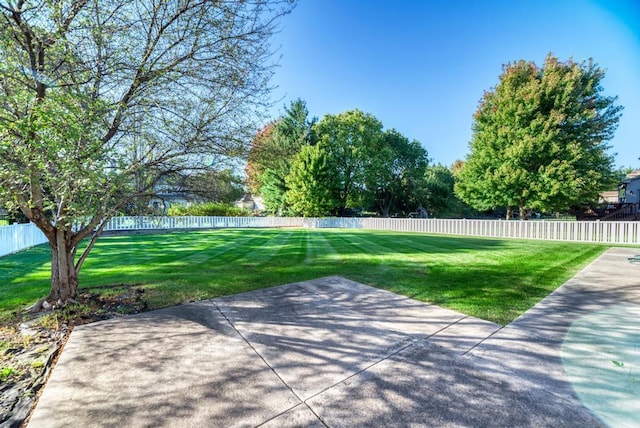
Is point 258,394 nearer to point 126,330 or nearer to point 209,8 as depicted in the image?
point 126,330

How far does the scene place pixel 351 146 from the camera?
80.5 ft

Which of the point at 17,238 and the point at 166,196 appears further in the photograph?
the point at 17,238

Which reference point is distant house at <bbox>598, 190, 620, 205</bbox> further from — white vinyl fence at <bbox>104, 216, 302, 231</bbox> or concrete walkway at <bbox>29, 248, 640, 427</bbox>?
white vinyl fence at <bbox>104, 216, 302, 231</bbox>

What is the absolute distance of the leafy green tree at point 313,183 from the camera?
75.0 feet

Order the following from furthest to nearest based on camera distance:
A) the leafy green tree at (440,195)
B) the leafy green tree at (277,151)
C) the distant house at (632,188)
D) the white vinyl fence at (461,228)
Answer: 1. the leafy green tree at (440,195)
2. the distant house at (632,188)
3. the white vinyl fence at (461,228)
4. the leafy green tree at (277,151)

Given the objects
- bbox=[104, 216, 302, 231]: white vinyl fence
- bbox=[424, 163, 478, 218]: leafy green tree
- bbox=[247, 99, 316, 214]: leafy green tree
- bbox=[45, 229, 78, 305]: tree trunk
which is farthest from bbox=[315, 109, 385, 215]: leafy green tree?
bbox=[45, 229, 78, 305]: tree trunk

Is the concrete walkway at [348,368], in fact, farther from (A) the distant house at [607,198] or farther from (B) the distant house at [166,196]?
(A) the distant house at [607,198]

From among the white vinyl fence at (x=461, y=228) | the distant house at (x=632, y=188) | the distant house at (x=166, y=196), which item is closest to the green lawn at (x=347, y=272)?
the white vinyl fence at (x=461, y=228)

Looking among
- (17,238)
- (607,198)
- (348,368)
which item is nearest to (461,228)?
(348,368)

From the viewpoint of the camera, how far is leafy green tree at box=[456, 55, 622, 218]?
46.7 ft

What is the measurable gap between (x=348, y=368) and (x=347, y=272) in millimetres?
3554

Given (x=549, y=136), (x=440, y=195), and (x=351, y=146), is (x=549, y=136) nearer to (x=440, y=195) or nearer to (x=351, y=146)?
(x=351, y=146)

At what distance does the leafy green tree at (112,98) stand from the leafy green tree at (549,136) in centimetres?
1625

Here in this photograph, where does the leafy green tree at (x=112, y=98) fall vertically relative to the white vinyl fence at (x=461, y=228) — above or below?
above
